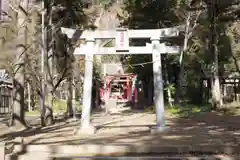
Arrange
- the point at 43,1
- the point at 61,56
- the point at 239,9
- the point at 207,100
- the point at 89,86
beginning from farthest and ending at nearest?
the point at 207,100 → the point at 239,9 → the point at 61,56 → the point at 43,1 → the point at 89,86

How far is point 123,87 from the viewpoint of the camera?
1423 inches

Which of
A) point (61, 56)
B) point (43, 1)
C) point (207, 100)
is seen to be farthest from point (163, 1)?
point (43, 1)

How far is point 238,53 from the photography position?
25969 millimetres

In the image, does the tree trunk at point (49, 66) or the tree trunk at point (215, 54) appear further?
the tree trunk at point (215, 54)

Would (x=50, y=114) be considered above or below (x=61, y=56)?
below

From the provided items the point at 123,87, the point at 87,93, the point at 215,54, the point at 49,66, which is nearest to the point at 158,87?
the point at 87,93

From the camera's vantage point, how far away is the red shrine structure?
3404 cm

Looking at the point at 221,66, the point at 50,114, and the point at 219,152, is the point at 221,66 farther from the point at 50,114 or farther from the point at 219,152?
the point at 219,152

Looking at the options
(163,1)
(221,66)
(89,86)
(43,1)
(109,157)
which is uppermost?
(163,1)

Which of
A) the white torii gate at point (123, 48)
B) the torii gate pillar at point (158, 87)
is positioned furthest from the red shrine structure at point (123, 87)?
the torii gate pillar at point (158, 87)

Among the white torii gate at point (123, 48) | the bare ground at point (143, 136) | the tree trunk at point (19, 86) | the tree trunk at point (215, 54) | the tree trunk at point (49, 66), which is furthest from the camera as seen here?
the tree trunk at point (215, 54)

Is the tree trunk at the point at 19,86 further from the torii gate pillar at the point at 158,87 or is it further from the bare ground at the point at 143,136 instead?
the torii gate pillar at the point at 158,87

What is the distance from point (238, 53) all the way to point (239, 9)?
523 cm

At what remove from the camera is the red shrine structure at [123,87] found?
112ft
